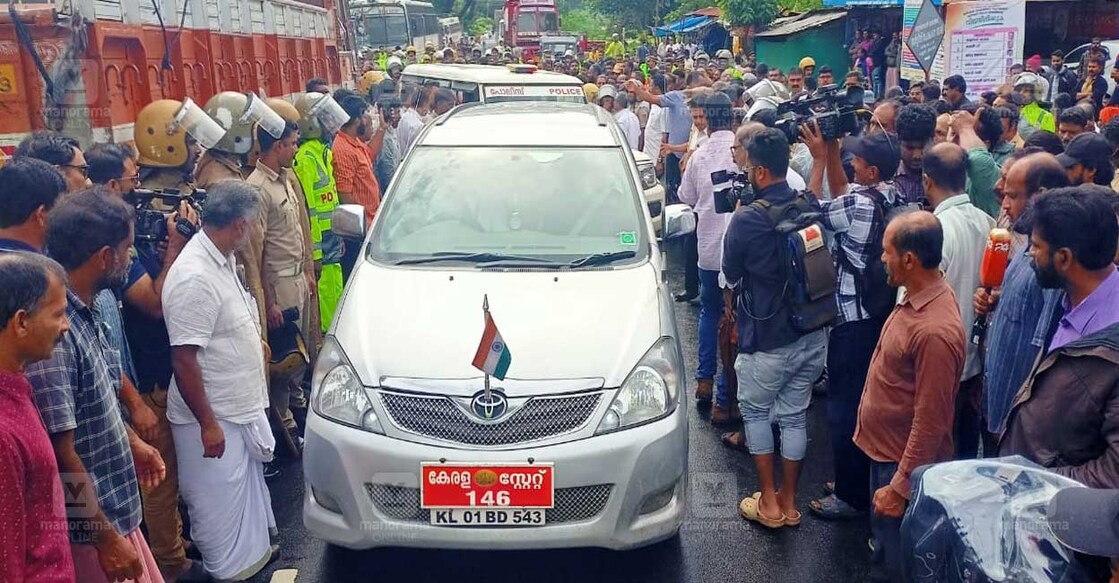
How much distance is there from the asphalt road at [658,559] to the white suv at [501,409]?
0.36 metres

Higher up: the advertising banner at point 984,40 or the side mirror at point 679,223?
the advertising banner at point 984,40

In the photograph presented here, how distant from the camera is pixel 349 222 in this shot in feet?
15.7

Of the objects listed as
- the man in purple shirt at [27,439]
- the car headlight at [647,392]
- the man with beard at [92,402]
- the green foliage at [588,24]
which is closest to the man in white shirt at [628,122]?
the car headlight at [647,392]

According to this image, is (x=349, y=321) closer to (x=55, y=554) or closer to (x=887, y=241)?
(x=55, y=554)

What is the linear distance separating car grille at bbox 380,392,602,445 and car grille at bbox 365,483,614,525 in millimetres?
235

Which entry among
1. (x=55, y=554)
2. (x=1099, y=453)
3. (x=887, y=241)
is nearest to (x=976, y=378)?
(x=887, y=241)

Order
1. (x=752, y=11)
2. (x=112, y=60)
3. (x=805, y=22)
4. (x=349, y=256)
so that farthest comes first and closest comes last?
(x=752, y=11) < (x=805, y=22) < (x=349, y=256) < (x=112, y=60)

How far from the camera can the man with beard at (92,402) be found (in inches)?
97.7

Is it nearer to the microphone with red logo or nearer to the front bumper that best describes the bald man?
the microphone with red logo

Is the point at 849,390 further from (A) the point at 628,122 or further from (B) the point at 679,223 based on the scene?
(A) the point at 628,122

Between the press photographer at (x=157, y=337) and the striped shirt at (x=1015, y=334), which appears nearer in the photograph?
the striped shirt at (x=1015, y=334)

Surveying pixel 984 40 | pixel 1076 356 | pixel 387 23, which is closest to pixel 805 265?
pixel 1076 356

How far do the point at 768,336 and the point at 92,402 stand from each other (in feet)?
8.96

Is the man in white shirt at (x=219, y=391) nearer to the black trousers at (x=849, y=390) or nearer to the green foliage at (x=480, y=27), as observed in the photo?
the black trousers at (x=849, y=390)
